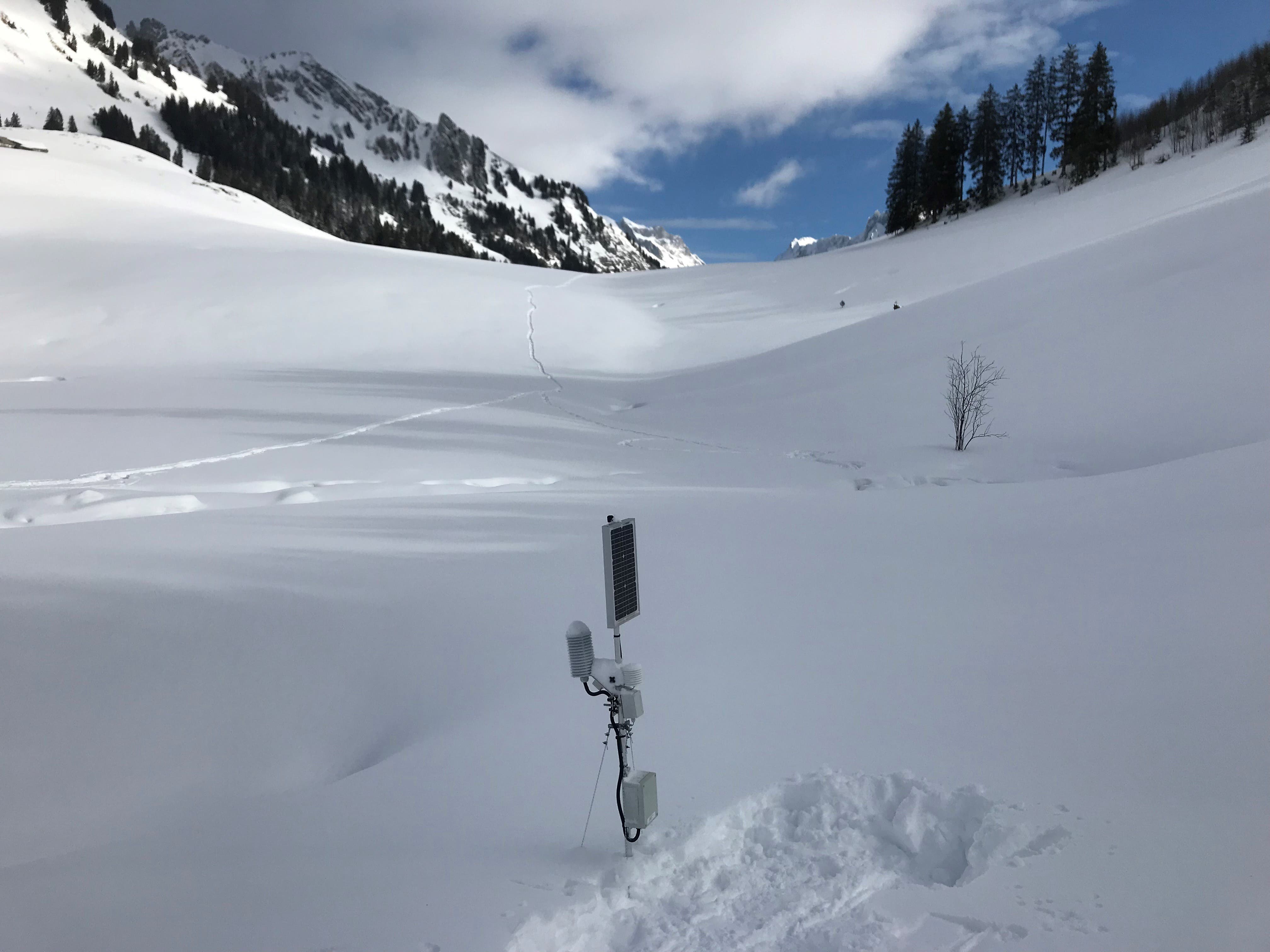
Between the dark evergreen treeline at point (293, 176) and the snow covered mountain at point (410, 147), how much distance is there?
3399 centimetres

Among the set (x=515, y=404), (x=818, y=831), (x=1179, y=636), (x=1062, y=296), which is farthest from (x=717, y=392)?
(x=818, y=831)

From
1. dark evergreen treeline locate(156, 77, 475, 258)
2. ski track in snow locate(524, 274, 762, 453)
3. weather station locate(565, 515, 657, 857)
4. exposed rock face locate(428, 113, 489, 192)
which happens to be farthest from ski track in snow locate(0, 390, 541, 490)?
exposed rock face locate(428, 113, 489, 192)

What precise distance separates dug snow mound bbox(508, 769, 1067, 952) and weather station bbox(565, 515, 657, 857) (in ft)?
0.73

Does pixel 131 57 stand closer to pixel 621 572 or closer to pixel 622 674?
pixel 621 572

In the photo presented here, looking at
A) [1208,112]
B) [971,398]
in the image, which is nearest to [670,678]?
[971,398]

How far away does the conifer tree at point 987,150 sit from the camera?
1790 inches

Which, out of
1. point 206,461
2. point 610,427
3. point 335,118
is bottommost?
point 206,461

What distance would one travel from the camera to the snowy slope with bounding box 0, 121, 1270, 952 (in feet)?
8.45

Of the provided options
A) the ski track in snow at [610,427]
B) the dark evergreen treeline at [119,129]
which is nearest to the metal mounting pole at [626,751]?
the ski track in snow at [610,427]

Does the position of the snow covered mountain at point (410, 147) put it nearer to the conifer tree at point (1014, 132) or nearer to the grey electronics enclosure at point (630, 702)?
the conifer tree at point (1014, 132)

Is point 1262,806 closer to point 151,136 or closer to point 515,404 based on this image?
point 515,404

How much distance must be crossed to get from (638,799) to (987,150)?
176ft

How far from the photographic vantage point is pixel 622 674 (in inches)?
117

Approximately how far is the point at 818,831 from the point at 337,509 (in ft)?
19.4
